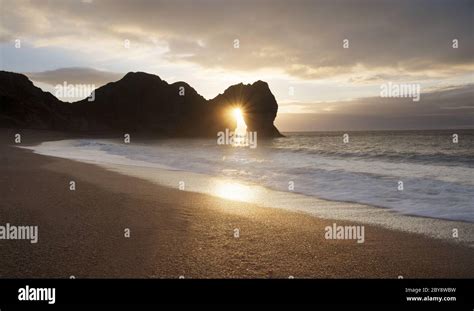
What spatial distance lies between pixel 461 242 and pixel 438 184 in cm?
1021

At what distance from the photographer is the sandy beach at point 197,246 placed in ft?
19.1

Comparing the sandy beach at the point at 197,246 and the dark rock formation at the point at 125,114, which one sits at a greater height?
the dark rock formation at the point at 125,114

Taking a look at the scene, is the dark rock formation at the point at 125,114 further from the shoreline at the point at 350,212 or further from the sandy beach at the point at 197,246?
the sandy beach at the point at 197,246

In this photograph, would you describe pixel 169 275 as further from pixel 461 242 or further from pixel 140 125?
pixel 140 125

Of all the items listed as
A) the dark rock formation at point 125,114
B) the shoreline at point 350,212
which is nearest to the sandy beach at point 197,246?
the shoreline at point 350,212

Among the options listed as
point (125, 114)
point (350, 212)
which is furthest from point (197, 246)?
point (125, 114)

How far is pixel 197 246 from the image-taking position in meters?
6.95

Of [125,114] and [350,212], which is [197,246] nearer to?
[350,212]

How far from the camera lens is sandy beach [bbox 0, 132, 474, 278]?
582cm

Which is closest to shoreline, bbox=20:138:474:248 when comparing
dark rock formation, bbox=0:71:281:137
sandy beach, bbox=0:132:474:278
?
sandy beach, bbox=0:132:474:278

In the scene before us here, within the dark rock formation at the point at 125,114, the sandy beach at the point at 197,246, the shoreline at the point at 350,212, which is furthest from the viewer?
the dark rock formation at the point at 125,114

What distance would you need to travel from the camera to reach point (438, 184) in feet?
55.3

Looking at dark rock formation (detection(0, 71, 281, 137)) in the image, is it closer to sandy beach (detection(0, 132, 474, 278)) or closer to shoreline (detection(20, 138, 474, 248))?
shoreline (detection(20, 138, 474, 248))
